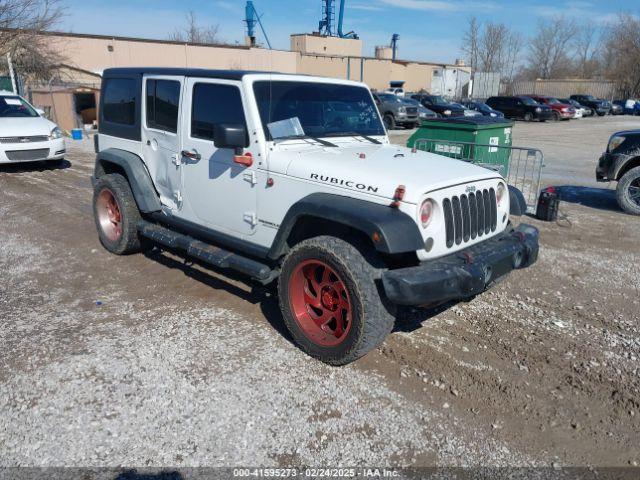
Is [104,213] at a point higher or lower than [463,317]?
higher

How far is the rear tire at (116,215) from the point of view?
221 inches

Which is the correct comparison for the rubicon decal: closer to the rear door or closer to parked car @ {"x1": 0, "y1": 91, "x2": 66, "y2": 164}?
the rear door

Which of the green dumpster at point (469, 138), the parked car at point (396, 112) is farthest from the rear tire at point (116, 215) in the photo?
the parked car at point (396, 112)

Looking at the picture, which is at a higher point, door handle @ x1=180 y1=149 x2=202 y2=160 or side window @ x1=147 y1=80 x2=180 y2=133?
side window @ x1=147 y1=80 x2=180 y2=133

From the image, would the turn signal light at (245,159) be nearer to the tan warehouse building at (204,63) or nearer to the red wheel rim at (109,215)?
the red wheel rim at (109,215)

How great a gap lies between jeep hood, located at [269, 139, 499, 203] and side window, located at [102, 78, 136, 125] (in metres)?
2.33

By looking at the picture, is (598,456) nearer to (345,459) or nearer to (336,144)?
(345,459)

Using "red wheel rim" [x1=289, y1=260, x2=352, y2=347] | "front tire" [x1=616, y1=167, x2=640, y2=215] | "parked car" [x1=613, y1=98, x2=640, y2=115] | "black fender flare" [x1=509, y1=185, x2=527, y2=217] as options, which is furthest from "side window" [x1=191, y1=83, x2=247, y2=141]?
"parked car" [x1=613, y1=98, x2=640, y2=115]

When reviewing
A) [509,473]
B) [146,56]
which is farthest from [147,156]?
[146,56]

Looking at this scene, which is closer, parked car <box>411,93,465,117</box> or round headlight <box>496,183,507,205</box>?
round headlight <box>496,183,507,205</box>

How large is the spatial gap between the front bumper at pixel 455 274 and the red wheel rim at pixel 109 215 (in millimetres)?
3855

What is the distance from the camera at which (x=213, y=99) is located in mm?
4469

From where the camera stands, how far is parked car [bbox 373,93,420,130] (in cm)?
2462

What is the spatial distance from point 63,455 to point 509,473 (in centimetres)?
242
